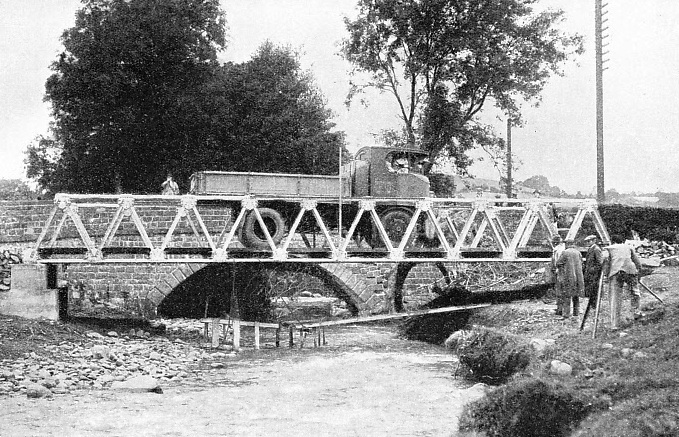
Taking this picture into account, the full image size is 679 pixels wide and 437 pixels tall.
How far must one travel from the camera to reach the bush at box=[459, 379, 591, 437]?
7.57 meters

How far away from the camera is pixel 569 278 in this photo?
14234 mm

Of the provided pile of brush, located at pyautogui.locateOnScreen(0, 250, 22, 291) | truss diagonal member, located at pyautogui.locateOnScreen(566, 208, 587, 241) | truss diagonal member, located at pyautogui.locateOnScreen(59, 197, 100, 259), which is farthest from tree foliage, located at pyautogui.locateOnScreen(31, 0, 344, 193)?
truss diagonal member, located at pyautogui.locateOnScreen(566, 208, 587, 241)

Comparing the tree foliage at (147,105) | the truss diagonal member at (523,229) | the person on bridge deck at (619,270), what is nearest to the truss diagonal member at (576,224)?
the truss diagonal member at (523,229)

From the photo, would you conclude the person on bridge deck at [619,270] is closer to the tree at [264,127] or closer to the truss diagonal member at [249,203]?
the truss diagonal member at [249,203]

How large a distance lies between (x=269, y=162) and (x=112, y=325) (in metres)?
19.6

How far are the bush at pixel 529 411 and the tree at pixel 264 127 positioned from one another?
26872 millimetres

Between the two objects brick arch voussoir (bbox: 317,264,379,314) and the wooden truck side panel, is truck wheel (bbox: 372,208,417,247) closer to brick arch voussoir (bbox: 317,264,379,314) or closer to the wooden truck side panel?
the wooden truck side panel

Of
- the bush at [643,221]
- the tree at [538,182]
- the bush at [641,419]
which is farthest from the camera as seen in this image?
the tree at [538,182]

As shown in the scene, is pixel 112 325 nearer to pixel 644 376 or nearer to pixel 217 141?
pixel 644 376

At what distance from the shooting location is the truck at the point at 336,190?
55.1 ft

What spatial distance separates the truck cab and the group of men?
3.48m

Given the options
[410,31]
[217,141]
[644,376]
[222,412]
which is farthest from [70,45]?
[644,376]

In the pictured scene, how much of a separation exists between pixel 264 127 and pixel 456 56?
11.6 m

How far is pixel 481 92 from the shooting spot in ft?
91.9
